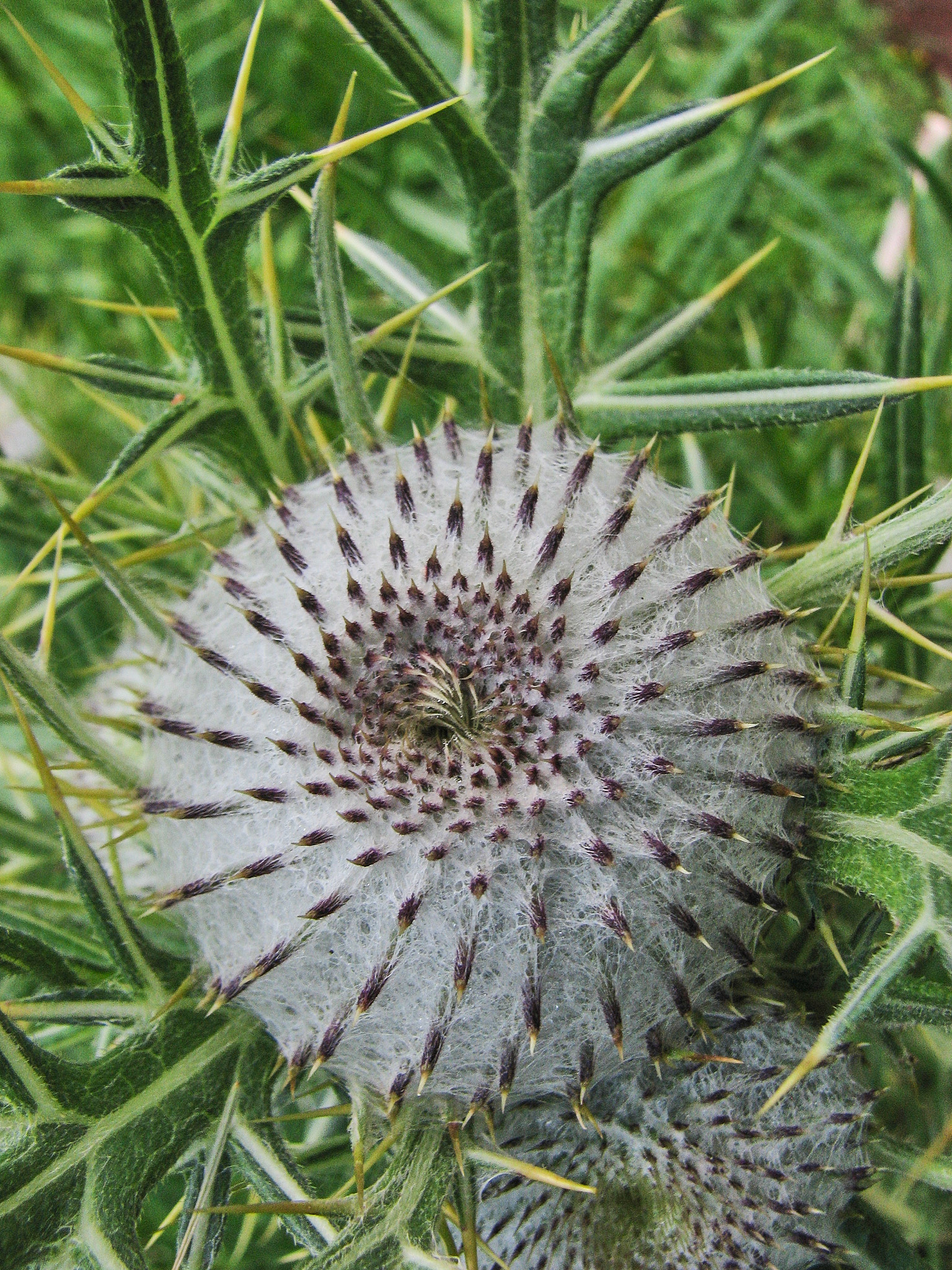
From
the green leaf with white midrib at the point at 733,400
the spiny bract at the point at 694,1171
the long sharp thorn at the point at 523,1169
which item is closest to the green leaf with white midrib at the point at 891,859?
the spiny bract at the point at 694,1171

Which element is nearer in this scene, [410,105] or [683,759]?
[683,759]

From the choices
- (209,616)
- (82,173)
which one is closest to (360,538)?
(209,616)

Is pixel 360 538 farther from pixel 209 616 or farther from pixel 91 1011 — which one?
pixel 91 1011

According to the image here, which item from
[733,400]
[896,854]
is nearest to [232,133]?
[733,400]

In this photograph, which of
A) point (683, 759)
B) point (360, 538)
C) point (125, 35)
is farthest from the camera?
point (360, 538)

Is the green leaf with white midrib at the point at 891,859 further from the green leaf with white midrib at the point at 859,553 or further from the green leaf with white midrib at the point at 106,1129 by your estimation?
the green leaf with white midrib at the point at 106,1129

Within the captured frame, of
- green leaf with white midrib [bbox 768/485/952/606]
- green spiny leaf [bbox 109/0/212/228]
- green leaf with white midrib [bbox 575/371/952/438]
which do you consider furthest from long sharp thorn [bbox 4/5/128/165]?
green leaf with white midrib [bbox 768/485/952/606]

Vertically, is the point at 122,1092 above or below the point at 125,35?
below

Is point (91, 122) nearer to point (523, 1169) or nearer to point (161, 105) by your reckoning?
point (161, 105)
